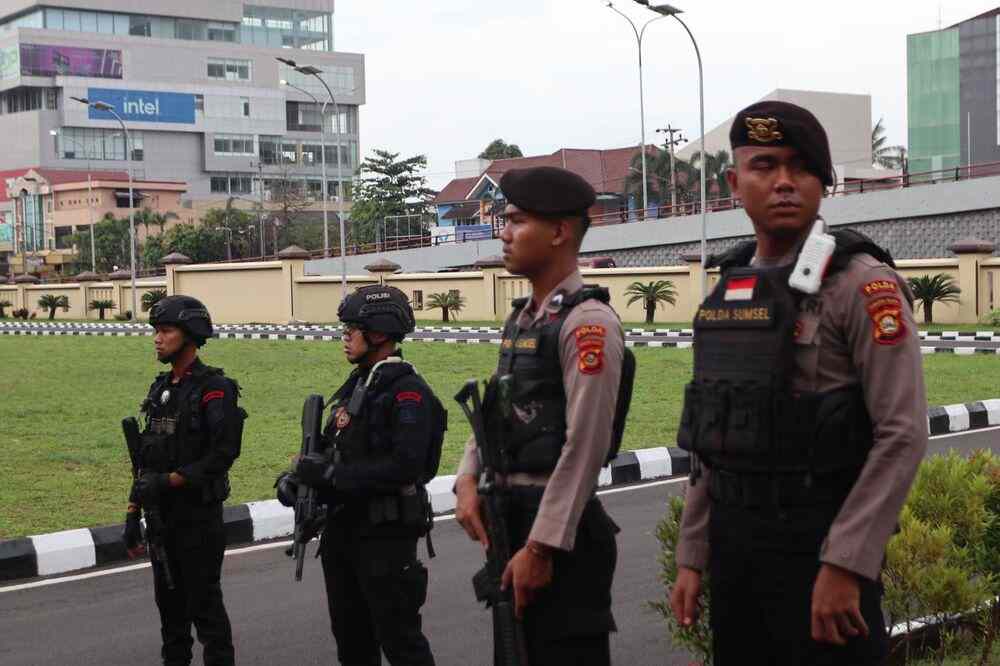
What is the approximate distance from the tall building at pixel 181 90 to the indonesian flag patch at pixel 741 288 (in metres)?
95.8

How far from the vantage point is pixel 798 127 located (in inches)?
111

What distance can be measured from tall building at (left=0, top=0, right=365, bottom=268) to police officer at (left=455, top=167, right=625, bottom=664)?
95.2 meters

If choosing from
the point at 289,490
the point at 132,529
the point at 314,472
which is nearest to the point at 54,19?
the point at 132,529

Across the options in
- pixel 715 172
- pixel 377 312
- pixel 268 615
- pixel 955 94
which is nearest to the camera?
pixel 377 312

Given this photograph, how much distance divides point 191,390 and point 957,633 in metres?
2.91

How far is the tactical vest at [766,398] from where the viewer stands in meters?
2.65

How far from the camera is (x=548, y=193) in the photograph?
3.37 meters

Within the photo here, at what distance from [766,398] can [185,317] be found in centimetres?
305

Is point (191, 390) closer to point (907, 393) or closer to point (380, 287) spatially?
point (380, 287)

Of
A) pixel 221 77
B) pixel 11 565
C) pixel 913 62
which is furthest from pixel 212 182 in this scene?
pixel 11 565

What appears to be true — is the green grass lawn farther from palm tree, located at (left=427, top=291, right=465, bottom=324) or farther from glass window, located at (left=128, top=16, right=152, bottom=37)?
glass window, located at (left=128, top=16, right=152, bottom=37)

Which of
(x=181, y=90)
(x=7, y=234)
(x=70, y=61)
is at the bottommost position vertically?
(x=7, y=234)

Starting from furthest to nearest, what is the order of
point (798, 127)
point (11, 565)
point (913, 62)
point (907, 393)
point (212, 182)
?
point (212, 182) < point (913, 62) < point (11, 565) < point (798, 127) < point (907, 393)

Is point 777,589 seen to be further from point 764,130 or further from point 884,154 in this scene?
point 884,154
